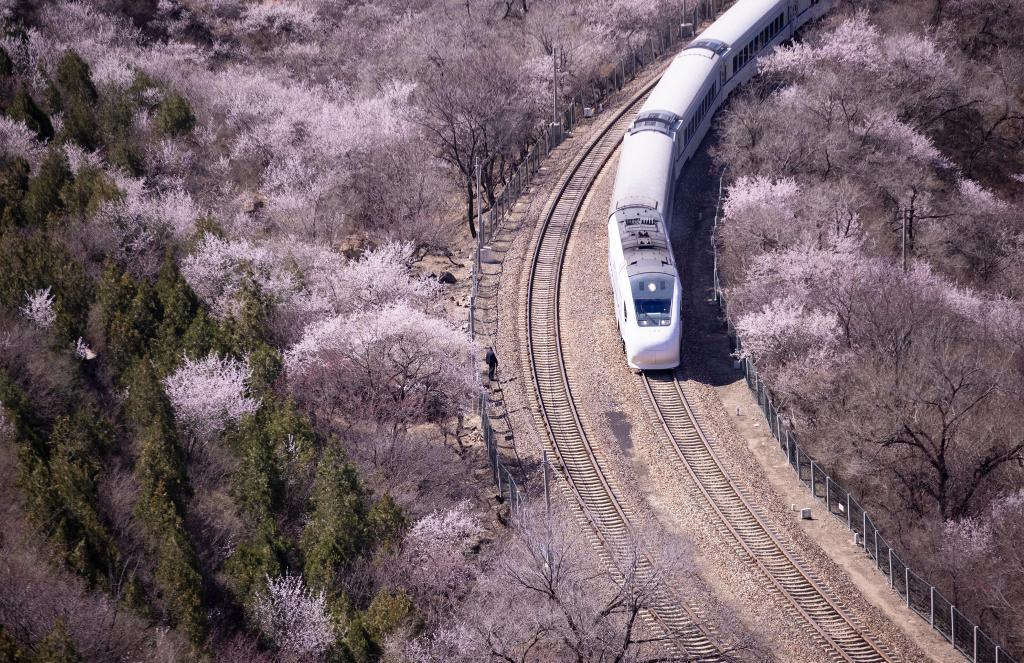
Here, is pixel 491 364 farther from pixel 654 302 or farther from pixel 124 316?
pixel 124 316

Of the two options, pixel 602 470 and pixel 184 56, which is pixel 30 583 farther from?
pixel 184 56

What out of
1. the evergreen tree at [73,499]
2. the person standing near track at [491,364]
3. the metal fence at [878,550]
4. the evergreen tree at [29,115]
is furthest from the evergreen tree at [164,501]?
the evergreen tree at [29,115]

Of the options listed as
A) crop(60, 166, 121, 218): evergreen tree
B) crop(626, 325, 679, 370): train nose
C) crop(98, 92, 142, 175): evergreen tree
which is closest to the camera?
crop(626, 325, 679, 370): train nose

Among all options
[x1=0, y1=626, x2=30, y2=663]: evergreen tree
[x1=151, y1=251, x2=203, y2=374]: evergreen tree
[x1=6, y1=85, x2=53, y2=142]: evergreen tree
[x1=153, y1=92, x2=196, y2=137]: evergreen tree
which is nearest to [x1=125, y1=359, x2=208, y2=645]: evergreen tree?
[x1=151, y1=251, x2=203, y2=374]: evergreen tree

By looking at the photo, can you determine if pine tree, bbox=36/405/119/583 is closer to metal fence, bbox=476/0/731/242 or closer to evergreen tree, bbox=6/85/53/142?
metal fence, bbox=476/0/731/242

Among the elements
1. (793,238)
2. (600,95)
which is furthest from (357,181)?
(793,238)

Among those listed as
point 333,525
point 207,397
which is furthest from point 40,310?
point 333,525
